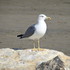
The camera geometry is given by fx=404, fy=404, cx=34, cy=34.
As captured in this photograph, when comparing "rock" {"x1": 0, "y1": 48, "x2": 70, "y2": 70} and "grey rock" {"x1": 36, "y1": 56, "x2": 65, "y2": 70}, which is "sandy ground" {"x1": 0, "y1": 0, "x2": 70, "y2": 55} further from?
"grey rock" {"x1": 36, "y1": 56, "x2": 65, "y2": 70}

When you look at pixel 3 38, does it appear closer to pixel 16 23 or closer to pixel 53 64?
pixel 16 23

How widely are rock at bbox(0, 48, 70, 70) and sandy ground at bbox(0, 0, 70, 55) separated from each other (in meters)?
4.12

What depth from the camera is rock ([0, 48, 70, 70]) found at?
6.73m

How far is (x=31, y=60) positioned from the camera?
25.7 feet

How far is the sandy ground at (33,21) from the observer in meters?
13.7

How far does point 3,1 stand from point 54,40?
407 inches

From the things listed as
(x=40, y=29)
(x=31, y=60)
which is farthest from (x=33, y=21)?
(x=31, y=60)

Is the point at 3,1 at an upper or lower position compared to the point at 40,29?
lower

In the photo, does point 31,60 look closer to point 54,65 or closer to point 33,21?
point 54,65

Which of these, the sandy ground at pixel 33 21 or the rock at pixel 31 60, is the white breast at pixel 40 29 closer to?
the rock at pixel 31 60

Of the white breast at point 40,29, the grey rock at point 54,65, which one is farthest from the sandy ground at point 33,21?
the grey rock at point 54,65

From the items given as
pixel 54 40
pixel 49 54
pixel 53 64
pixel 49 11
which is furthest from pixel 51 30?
pixel 53 64

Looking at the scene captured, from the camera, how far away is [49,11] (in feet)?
67.9

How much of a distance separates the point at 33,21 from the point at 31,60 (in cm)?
1016
